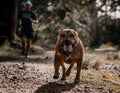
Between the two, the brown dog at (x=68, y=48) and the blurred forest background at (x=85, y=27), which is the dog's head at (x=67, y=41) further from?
the blurred forest background at (x=85, y=27)

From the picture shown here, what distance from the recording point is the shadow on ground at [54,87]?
30.4ft

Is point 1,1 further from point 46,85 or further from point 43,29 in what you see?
point 43,29

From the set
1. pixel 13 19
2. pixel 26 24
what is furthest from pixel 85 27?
pixel 26 24

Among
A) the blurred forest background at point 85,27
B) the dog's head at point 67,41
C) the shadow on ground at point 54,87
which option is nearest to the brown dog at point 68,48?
the dog's head at point 67,41

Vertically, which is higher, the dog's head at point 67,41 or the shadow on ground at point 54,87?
the dog's head at point 67,41

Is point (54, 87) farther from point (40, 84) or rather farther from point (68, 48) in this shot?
point (68, 48)

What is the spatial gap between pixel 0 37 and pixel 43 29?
19535mm

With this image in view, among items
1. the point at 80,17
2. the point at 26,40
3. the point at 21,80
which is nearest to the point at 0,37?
the point at 26,40

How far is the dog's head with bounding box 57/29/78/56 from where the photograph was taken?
9.45 m

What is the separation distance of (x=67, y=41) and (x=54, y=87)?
117 cm

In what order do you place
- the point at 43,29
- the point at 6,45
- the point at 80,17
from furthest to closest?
1. the point at 80,17
2. the point at 43,29
3. the point at 6,45

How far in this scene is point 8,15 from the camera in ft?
77.4

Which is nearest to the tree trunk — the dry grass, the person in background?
the person in background

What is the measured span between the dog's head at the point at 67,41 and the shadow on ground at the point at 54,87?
2.64 feet
